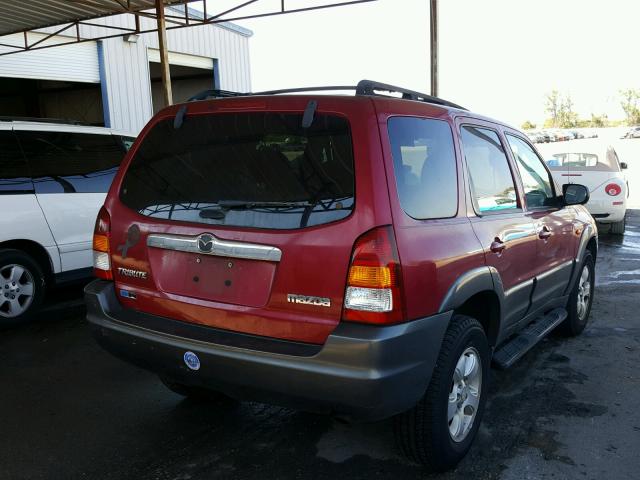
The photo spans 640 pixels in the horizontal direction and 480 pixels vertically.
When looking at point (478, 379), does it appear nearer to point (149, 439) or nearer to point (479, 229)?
point (479, 229)

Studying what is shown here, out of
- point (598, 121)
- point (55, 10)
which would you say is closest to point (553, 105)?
point (598, 121)

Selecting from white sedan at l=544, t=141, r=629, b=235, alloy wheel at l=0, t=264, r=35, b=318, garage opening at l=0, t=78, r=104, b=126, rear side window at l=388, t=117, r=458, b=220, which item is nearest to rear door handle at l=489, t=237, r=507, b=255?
rear side window at l=388, t=117, r=458, b=220

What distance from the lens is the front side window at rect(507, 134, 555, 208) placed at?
13.0ft

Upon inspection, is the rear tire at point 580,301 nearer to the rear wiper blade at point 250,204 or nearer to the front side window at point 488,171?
the front side window at point 488,171

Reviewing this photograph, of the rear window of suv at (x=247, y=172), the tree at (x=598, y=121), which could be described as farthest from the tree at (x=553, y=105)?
the rear window of suv at (x=247, y=172)

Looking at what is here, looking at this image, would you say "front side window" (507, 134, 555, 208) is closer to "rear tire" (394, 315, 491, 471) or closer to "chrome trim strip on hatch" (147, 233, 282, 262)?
"rear tire" (394, 315, 491, 471)

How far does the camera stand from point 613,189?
32.9ft

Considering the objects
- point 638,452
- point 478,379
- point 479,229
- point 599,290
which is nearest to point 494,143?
point 479,229

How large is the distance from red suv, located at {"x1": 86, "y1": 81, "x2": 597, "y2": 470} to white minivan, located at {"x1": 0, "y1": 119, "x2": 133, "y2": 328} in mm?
2568

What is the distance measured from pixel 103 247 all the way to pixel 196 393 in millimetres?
1174

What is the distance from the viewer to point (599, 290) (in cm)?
680

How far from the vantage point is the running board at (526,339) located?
11.5ft

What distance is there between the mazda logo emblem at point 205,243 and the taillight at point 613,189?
30.4 ft

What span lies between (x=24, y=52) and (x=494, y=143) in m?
12.5
